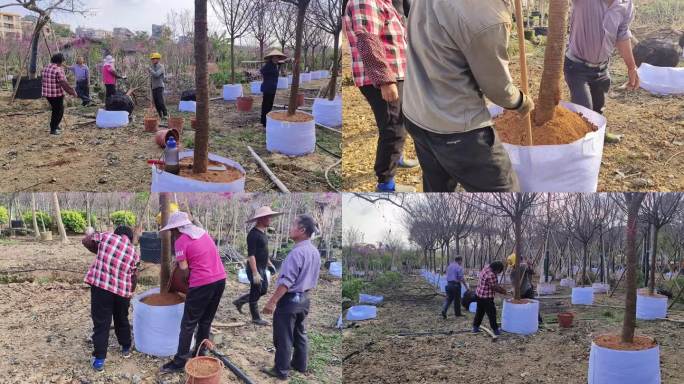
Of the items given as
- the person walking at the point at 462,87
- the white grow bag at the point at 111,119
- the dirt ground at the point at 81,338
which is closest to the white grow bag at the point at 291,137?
the dirt ground at the point at 81,338

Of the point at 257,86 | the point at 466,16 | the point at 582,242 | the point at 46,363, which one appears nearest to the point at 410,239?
the point at 582,242

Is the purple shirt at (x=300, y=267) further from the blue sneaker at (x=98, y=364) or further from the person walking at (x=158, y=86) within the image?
the person walking at (x=158, y=86)

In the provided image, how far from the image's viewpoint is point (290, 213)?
3.81m

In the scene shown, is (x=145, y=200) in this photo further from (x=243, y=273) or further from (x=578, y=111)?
(x=578, y=111)

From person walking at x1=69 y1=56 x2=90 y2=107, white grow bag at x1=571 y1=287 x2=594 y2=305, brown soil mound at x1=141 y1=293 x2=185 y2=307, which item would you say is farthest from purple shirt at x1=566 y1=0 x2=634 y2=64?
person walking at x1=69 y1=56 x2=90 y2=107

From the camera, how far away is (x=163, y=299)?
346cm

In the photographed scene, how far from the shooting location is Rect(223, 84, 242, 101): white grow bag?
8289 mm

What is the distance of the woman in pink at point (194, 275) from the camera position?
122 inches

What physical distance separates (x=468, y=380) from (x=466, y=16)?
8.19 ft

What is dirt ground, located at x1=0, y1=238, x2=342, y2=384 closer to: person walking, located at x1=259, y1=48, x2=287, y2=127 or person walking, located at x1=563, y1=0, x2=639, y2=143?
person walking, located at x1=563, y1=0, x2=639, y2=143

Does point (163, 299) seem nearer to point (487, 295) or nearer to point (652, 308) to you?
point (487, 295)

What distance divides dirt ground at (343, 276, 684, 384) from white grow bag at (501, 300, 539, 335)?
0.18ft

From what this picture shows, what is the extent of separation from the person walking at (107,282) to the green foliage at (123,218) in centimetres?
61

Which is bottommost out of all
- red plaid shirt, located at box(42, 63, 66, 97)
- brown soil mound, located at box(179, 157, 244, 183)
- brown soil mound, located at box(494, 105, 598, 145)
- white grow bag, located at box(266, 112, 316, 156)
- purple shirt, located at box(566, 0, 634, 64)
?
brown soil mound, located at box(179, 157, 244, 183)
